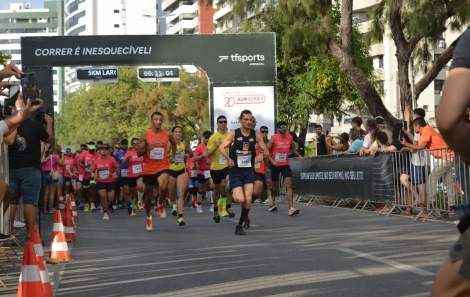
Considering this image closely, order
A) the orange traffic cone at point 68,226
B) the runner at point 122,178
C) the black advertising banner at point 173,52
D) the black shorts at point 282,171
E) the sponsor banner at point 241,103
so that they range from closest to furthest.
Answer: the orange traffic cone at point 68,226 < the black shorts at point 282,171 < the runner at point 122,178 < the black advertising banner at point 173,52 < the sponsor banner at point 241,103

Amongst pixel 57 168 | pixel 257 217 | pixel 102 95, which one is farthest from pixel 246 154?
pixel 102 95

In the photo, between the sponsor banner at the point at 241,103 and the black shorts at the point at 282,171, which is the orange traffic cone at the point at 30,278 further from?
the sponsor banner at the point at 241,103

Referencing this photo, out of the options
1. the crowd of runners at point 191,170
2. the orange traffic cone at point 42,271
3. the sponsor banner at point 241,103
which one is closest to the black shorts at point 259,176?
the crowd of runners at point 191,170

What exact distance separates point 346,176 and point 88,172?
1026 centimetres

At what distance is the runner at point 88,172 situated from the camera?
91.9 feet

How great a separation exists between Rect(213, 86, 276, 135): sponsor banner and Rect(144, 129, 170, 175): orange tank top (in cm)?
1179

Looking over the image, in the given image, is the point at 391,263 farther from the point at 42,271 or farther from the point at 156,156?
the point at 156,156

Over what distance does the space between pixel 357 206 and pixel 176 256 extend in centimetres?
1049

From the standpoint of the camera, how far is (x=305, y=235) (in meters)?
14.1

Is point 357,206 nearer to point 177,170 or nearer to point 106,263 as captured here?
point 177,170

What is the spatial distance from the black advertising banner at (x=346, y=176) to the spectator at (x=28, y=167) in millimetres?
8045

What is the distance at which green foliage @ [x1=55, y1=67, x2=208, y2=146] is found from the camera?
7600 centimetres

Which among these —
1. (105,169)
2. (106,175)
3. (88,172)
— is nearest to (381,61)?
(88,172)

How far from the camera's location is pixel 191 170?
26.9m
